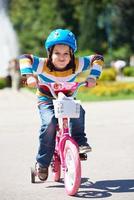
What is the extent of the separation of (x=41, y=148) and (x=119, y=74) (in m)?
31.2

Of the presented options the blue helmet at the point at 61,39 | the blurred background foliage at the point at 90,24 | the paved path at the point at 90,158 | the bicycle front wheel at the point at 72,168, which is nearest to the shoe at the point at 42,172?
the paved path at the point at 90,158

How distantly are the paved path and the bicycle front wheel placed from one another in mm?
95

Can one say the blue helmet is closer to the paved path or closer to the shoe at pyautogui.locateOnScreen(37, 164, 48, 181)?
the shoe at pyautogui.locateOnScreen(37, 164, 48, 181)

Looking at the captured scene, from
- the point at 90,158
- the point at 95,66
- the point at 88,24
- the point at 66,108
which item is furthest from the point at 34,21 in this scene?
the point at 66,108

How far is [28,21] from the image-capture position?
69438 millimetres

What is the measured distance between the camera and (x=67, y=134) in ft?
19.4

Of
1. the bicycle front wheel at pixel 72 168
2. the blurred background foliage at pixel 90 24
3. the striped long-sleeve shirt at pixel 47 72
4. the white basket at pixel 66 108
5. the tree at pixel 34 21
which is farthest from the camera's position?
the tree at pixel 34 21

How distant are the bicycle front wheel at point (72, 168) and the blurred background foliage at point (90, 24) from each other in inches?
2218

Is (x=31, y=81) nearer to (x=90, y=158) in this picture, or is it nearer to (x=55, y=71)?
(x=55, y=71)

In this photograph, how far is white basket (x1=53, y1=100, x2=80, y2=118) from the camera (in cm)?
572

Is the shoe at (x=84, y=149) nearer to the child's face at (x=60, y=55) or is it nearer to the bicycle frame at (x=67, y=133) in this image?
the bicycle frame at (x=67, y=133)

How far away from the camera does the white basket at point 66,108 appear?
18.8 feet

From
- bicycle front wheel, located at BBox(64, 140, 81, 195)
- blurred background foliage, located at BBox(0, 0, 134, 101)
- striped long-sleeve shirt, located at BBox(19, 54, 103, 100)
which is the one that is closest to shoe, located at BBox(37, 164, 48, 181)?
bicycle front wheel, located at BBox(64, 140, 81, 195)

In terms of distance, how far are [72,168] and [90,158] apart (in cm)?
232
